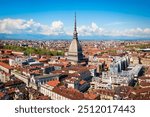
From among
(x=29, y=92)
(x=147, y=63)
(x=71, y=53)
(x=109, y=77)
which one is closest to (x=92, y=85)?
(x=109, y=77)

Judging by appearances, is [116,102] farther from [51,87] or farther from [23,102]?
[51,87]

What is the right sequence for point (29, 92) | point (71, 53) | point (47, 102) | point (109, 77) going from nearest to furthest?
point (47, 102) < point (29, 92) < point (109, 77) < point (71, 53)

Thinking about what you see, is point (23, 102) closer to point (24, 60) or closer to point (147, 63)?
point (24, 60)

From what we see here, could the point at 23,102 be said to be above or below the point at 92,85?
above

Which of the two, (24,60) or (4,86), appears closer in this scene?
(4,86)

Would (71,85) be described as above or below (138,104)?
Result: below

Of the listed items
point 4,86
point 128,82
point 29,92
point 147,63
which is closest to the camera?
point 29,92

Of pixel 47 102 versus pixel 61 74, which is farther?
pixel 61 74

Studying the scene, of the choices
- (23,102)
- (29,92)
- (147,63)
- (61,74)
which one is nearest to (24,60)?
(61,74)

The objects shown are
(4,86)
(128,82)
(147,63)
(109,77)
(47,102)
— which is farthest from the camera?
(147,63)
